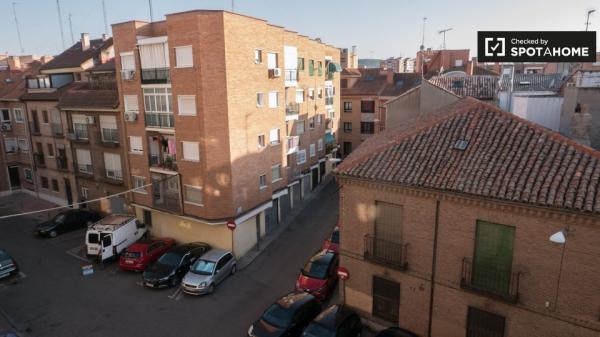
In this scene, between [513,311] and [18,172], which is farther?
[18,172]

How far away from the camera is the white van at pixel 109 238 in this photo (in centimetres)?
2266

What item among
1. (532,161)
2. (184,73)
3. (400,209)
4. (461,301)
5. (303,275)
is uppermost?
(184,73)

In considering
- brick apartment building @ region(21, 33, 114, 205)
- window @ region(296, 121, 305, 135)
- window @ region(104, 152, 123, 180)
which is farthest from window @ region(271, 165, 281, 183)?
brick apartment building @ region(21, 33, 114, 205)

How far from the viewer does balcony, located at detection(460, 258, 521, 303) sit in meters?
12.2

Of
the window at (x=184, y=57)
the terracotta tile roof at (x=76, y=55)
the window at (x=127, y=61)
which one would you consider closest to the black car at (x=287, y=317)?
the window at (x=184, y=57)

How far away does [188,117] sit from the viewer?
21.5 meters

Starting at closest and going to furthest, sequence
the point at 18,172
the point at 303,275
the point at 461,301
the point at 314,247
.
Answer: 1. the point at 461,301
2. the point at 303,275
3. the point at 314,247
4. the point at 18,172

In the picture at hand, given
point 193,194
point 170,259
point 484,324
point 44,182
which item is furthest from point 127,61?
point 484,324

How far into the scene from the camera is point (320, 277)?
61.5ft

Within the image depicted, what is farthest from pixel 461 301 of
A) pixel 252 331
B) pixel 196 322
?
pixel 196 322

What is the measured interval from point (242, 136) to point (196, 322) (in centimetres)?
1021

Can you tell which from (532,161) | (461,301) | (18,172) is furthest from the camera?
(18,172)

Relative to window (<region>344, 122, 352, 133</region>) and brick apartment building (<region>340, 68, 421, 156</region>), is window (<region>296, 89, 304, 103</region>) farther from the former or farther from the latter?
window (<region>344, 122, 352, 133</region>)

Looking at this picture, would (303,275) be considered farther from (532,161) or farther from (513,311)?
(532,161)
